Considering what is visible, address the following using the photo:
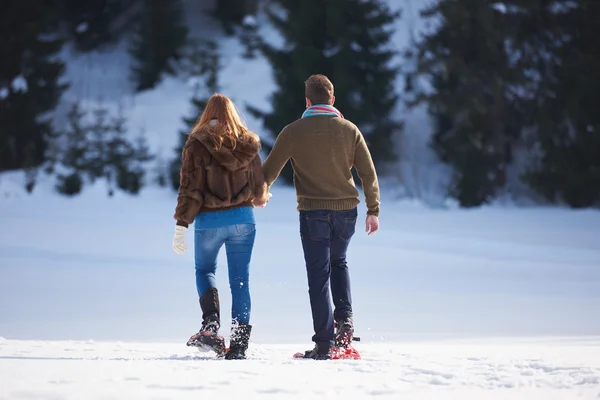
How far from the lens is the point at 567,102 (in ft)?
72.2

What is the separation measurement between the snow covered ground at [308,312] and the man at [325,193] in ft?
1.25

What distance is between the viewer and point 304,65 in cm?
2666

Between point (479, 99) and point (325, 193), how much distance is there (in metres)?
18.6

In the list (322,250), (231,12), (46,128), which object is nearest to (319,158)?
(322,250)

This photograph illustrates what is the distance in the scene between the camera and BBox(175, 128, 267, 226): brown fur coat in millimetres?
6090

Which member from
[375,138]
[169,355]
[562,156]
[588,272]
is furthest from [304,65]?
[169,355]

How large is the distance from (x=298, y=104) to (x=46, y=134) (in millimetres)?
8325

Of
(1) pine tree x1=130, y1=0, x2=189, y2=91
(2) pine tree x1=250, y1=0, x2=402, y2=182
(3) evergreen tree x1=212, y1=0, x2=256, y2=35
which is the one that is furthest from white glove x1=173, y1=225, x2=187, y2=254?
(3) evergreen tree x1=212, y1=0, x2=256, y2=35

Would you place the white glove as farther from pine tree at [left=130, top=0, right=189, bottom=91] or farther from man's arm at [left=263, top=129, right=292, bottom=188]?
pine tree at [left=130, top=0, right=189, bottom=91]

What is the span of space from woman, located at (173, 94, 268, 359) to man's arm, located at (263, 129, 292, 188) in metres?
0.11

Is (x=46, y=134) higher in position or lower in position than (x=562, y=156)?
higher

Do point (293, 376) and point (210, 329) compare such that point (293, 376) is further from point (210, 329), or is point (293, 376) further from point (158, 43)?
point (158, 43)

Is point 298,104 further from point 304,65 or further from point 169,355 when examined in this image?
point 169,355

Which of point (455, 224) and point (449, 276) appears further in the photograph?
point (455, 224)
